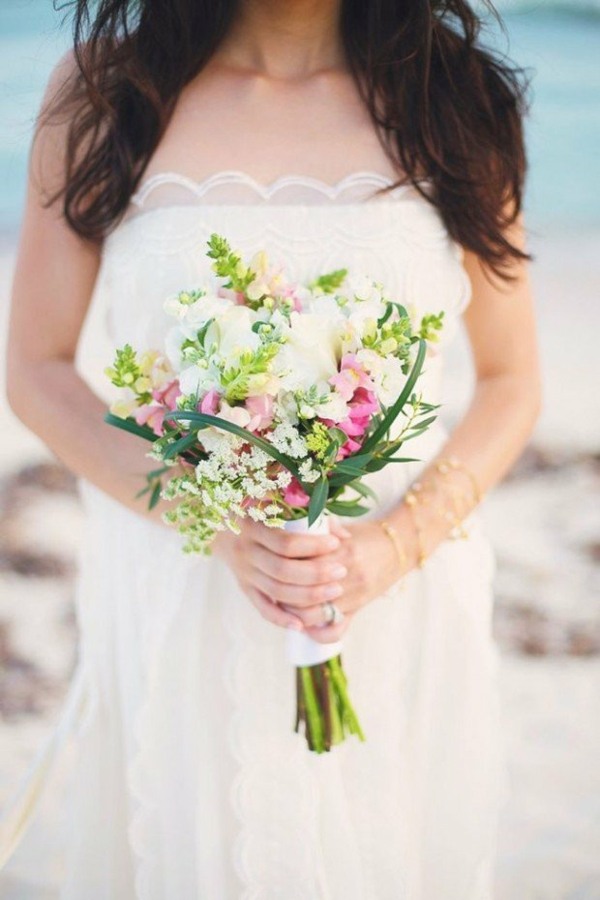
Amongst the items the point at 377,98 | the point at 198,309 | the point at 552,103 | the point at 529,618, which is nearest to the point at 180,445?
the point at 198,309

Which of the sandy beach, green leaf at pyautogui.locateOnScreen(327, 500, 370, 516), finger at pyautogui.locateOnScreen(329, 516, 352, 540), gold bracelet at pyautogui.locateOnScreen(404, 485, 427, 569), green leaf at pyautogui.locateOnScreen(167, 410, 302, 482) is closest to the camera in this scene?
green leaf at pyautogui.locateOnScreen(167, 410, 302, 482)

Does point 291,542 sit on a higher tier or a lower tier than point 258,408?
lower

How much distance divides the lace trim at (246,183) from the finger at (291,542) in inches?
23.2

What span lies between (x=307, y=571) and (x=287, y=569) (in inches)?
1.3

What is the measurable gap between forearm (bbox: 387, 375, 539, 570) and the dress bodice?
0.30 meters

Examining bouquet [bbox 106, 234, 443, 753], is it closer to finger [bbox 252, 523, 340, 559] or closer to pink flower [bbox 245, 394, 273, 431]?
pink flower [bbox 245, 394, 273, 431]

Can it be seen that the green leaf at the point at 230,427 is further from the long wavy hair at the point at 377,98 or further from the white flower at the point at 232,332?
the long wavy hair at the point at 377,98

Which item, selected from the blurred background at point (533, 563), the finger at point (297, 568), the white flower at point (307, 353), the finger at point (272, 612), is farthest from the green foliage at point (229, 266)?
→ the blurred background at point (533, 563)

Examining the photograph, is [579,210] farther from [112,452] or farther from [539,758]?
[112,452]

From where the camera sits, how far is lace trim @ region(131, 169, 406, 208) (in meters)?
1.84

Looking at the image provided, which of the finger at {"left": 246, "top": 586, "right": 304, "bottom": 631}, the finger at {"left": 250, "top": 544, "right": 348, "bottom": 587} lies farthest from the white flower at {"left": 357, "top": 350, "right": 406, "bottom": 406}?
the finger at {"left": 246, "top": 586, "right": 304, "bottom": 631}

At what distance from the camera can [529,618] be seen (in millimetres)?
4102

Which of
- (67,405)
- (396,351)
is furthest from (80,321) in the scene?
(396,351)

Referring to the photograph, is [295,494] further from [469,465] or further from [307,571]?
[469,465]
